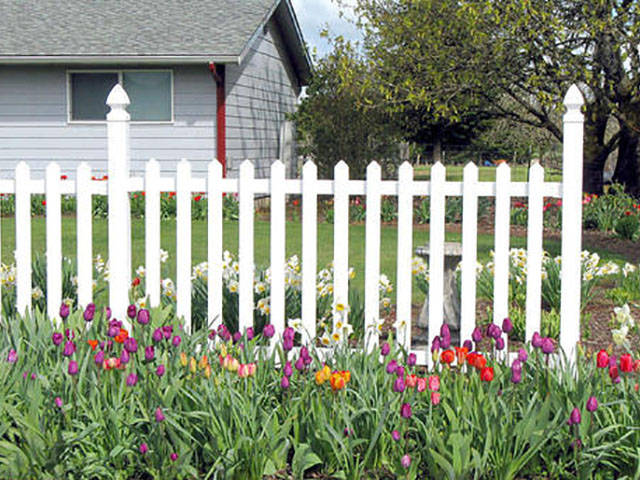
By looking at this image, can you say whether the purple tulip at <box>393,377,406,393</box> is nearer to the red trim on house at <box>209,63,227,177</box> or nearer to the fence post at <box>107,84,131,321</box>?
the fence post at <box>107,84,131,321</box>

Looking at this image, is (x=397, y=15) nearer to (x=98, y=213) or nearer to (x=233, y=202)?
(x=233, y=202)

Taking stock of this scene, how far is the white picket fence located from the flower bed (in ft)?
3.81

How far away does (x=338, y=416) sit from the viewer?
3486 mm

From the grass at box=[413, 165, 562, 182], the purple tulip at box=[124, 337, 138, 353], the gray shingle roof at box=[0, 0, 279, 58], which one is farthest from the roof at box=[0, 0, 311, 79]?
the purple tulip at box=[124, 337, 138, 353]

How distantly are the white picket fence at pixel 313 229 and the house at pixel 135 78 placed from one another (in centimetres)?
1120

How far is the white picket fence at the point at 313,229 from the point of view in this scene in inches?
198

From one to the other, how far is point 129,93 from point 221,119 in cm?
192

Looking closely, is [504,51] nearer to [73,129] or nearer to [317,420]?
[73,129]

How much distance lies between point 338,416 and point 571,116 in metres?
2.34

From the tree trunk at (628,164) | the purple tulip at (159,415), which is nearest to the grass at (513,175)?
the tree trunk at (628,164)

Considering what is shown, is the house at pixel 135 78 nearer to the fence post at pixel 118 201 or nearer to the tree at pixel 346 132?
the tree at pixel 346 132

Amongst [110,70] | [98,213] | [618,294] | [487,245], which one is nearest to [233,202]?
[98,213]

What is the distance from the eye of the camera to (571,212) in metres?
5.01

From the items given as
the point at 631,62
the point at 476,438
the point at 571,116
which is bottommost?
the point at 476,438
